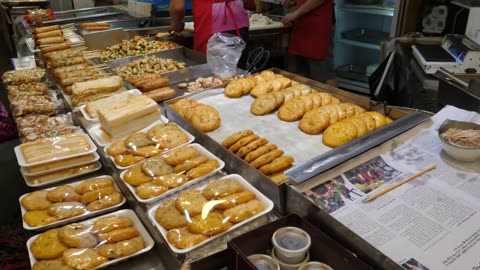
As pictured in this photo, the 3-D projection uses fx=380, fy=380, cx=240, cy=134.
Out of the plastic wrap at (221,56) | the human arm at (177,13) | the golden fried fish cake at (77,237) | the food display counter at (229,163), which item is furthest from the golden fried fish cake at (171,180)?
the human arm at (177,13)

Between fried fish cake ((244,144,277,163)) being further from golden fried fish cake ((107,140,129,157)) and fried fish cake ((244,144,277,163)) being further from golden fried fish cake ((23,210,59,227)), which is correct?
golden fried fish cake ((23,210,59,227))

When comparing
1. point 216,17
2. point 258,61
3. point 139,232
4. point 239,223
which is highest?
point 216,17

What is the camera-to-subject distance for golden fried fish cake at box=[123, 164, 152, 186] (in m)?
1.69

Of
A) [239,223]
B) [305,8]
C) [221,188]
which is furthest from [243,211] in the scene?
[305,8]

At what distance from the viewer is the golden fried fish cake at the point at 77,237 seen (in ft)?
4.75

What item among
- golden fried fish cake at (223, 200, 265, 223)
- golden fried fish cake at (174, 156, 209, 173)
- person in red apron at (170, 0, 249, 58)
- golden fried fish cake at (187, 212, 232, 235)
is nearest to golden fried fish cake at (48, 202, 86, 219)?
golden fried fish cake at (174, 156, 209, 173)

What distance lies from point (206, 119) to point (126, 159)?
55cm

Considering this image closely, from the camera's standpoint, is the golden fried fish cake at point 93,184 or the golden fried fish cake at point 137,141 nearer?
the golden fried fish cake at point 93,184

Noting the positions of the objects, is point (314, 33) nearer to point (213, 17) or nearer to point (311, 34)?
point (311, 34)

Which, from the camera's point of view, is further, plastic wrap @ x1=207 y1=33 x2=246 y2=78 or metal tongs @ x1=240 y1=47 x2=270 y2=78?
plastic wrap @ x1=207 y1=33 x2=246 y2=78

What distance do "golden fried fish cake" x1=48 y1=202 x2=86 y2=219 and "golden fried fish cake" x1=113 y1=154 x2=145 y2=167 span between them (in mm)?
265

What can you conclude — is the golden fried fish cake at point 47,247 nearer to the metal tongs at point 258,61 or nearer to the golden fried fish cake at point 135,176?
the golden fried fish cake at point 135,176

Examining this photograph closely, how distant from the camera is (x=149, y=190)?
1.61 meters

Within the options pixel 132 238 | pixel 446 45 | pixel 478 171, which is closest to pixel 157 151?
pixel 132 238
